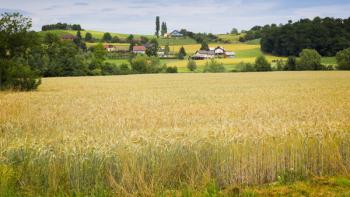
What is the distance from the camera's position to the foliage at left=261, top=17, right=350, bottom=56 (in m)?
101

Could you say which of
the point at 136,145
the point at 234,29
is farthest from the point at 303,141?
the point at 234,29

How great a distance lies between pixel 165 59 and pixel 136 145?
352ft

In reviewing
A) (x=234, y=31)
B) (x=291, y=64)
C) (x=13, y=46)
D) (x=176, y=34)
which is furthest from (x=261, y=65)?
(x=234, y=31)

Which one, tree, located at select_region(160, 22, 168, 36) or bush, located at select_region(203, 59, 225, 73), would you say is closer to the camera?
bush, located at select_region(203, 59, 225, 73)

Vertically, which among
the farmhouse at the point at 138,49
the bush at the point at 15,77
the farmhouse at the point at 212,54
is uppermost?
the farmhouse at the point at 138,49

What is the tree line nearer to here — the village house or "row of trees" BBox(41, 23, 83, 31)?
"row of trees" BBox(41, 23, 83, 31)

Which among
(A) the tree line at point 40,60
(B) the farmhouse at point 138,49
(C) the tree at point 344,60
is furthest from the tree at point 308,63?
(B) the farmhouse at point 138,49

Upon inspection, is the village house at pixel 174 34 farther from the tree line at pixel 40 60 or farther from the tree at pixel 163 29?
the tree line at pixel 40 60

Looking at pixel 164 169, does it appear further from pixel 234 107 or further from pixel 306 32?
pixel 306 32

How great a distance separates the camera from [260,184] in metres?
8.25

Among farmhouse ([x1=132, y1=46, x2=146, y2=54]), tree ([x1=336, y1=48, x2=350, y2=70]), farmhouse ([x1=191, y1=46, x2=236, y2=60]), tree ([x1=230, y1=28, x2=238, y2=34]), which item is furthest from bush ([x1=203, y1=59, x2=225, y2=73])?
tree ([x1=230, y1=28, x2=238, y2=34])

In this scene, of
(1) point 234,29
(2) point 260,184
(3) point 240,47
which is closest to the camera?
(2) point 260,184

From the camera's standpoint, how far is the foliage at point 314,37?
101425 mm

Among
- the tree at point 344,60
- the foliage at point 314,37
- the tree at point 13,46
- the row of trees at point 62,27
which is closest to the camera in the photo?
the tree at point 13,46
